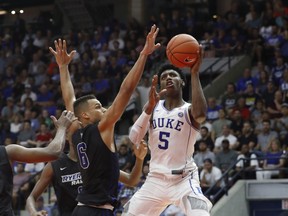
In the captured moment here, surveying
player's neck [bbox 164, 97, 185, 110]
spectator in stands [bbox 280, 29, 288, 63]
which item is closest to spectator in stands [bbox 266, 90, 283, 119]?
spectator in stands [bbox 280, 29, 288, 63]

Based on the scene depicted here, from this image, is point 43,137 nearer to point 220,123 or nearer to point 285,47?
point 220,123

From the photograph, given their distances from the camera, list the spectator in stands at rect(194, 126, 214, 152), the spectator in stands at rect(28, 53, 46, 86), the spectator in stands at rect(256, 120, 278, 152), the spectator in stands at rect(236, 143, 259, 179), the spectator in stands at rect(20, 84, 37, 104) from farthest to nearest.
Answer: the spectator in stands at rect(28, 53, 46, 86), the spectator in stands at rect(20, 84, 37, 104), the spectator in stands at rect(194, 126, 214, 152), the spectator in stands at rect(256, 120, 278, 152), the spectator in stands at rect(236, 143, 259, 179)

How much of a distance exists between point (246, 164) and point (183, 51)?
756 centimetres

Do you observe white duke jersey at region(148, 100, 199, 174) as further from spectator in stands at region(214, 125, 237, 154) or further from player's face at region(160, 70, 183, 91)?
spectator in stands at region(214, 125, 237, 154)

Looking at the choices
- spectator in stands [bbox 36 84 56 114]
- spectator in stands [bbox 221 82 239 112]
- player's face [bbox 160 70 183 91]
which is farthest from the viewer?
spectator in stands [bbox 36 84 56 114]

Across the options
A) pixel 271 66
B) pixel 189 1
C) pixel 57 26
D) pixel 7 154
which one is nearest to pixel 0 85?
pixel 57 26

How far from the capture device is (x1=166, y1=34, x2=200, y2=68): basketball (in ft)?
29.6

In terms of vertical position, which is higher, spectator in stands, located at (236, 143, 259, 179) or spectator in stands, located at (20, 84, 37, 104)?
spectator in stands, located at (20, 84, 37, 104)

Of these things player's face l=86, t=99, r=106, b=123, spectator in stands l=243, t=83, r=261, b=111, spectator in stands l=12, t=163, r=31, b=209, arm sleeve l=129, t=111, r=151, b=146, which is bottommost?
spectator in stands l=12, t=163, r=31, b=209

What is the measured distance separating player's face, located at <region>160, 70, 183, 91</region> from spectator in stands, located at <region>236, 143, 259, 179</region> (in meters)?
6.64

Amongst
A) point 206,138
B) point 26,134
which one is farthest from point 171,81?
point 26,134

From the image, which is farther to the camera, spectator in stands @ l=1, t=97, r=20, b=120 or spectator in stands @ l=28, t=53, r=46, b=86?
spectator in stands @ l=28, t=53, r=46, b=86

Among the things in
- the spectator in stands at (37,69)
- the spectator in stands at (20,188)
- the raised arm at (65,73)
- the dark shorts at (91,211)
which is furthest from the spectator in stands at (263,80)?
the dark shorts at (91,211)

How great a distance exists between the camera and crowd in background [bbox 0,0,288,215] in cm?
1652
